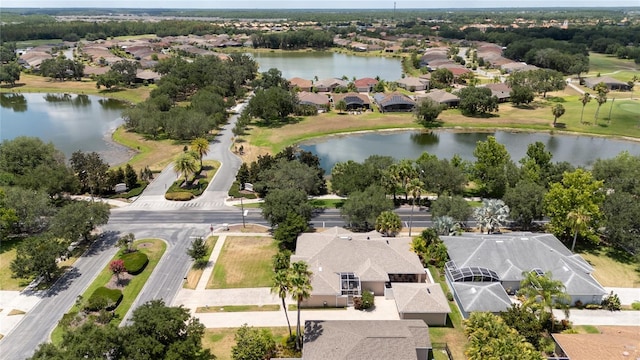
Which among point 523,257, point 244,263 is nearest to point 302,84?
point 244,263

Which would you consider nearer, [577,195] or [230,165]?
[577,195]

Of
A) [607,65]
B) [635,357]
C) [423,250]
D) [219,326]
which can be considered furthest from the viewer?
[607,65]

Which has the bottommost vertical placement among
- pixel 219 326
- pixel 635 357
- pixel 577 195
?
pixel 219 326

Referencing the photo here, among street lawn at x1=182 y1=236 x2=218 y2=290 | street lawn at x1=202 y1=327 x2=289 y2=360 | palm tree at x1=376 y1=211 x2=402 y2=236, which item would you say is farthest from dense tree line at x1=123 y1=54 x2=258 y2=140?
Answer: street lawn at x1=202 y1=327 x2=289 y2=360

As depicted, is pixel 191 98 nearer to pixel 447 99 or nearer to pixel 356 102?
pixel 356 102

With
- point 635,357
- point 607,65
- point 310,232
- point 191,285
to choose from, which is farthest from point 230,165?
point 607,65

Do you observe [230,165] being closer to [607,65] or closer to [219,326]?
[219,326]
